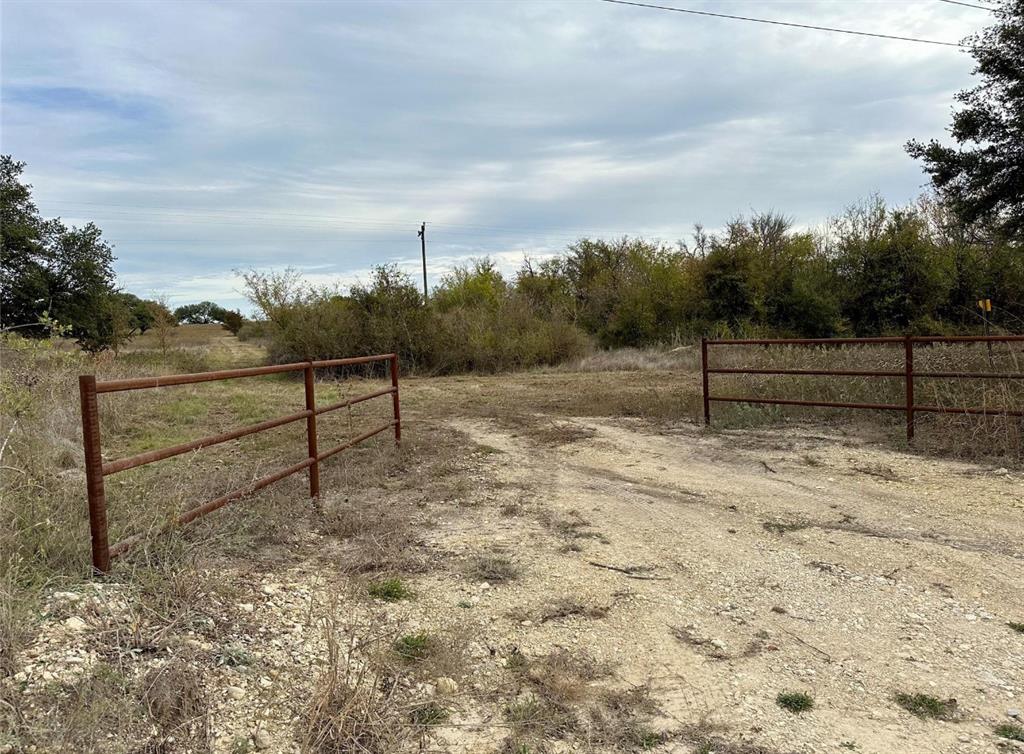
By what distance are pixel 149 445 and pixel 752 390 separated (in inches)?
361

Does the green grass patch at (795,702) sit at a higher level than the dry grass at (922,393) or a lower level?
lower

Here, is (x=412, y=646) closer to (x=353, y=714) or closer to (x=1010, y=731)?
Answer: (x=353, y=714)

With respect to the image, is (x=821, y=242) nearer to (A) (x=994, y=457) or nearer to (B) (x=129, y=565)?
(A) (x=994, y=457)

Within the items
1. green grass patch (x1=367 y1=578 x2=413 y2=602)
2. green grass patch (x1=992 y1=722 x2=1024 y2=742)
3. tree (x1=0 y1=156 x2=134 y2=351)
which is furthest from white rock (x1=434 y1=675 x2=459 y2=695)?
tree (x1=0 y1=156 x2=134 y2=351)

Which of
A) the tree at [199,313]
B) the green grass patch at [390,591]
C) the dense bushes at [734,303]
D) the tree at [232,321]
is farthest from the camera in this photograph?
the tree at [199,313]

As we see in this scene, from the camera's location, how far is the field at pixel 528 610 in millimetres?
2674

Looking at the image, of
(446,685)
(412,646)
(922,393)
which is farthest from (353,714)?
(922,393)

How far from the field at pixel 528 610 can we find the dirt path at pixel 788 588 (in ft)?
0.07

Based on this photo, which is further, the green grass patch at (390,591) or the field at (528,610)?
the green grass patch at (390,591)

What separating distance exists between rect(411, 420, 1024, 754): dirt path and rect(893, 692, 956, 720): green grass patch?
1.8 inches

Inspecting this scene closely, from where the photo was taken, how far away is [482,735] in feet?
8.97

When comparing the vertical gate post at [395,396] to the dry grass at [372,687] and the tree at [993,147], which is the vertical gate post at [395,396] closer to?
the dry grass at [372,687]

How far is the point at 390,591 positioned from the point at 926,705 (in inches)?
108

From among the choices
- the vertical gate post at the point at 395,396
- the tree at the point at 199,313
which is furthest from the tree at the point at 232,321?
the vertical gate post at the point at 395,396
